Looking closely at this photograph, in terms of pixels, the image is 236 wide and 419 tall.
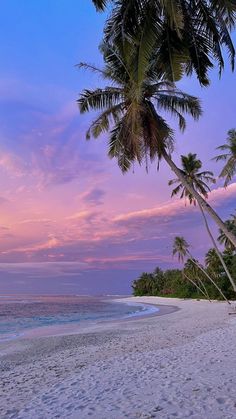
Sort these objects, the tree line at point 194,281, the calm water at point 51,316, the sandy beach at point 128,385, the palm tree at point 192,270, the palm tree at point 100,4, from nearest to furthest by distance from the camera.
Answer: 1. the sandy beach at point 128,385
2. the palm tree at point 100,4
3. the calm water at point 51,316
4. the tree line at point 194,281
5. the palm tree at point 192,270

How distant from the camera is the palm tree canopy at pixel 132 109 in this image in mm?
14617

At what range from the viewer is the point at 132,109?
14344mm

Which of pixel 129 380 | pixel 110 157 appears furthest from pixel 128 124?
pixel 129 380

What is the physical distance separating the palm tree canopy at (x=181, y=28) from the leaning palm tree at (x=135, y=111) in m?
1.71

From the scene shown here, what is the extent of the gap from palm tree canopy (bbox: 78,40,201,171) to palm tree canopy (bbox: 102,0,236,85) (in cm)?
160

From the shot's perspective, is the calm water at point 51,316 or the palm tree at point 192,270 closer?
the calm water at point 51,316

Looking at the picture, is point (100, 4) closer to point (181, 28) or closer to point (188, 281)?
point (181, 28)

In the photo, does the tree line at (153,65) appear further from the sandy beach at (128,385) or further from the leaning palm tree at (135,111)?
the sandy beach at (128,385)

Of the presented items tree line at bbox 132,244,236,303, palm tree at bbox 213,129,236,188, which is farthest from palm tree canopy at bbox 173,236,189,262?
palm tree at bbox 213,129,236,188

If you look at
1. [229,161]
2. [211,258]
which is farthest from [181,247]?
[229,161]

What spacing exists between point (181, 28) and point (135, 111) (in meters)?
5.41

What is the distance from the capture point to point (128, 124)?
48.1 feet

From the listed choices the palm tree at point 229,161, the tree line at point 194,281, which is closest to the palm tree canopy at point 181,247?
the tree line at point 194,281

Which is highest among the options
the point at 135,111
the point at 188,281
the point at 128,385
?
the point at 135,111
